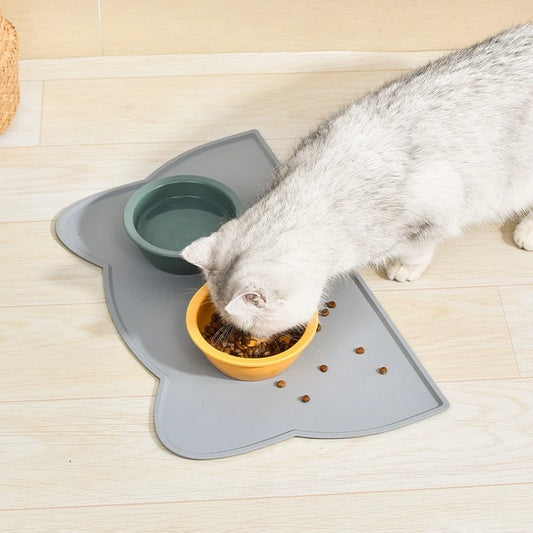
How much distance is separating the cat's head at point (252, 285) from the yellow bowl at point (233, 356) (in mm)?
63

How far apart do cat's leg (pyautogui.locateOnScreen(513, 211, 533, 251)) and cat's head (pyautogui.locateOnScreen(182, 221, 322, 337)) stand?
753 mm

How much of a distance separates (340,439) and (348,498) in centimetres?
15

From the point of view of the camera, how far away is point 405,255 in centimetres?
206

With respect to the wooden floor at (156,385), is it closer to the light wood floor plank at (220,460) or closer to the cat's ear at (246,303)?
the light wood floor plank at (220,460)

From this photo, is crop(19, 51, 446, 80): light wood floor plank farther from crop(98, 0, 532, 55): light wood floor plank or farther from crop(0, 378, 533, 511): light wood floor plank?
crop(0, 378, 533, 511): light wood floor plank

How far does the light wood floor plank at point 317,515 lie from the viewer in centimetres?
179

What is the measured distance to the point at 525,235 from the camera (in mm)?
2229

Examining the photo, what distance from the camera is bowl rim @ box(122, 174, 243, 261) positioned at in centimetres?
200

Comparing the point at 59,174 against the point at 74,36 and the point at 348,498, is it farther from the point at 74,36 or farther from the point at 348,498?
the point at 348,498

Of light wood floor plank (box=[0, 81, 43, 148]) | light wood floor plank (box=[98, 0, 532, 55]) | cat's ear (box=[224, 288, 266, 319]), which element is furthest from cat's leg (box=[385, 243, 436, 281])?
light wood floor plank (box=[0, 81, 43, 148])

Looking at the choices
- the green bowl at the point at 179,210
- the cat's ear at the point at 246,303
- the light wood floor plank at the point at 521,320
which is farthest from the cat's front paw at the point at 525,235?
the cat's ear at the point at 246,303

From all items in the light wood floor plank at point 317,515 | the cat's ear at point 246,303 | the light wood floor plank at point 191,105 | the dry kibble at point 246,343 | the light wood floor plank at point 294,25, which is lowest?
the light wood floor plank at point 317,515

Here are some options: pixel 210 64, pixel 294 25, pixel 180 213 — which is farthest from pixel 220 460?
pixel 294 25

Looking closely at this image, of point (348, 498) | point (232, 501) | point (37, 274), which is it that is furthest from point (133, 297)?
point (348, 498)
